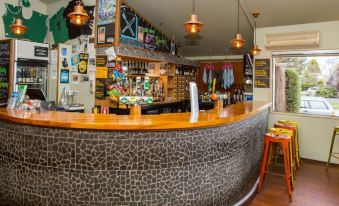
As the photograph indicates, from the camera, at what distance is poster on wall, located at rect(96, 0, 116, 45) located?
546 centimetres

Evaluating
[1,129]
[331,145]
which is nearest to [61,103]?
[1,129]

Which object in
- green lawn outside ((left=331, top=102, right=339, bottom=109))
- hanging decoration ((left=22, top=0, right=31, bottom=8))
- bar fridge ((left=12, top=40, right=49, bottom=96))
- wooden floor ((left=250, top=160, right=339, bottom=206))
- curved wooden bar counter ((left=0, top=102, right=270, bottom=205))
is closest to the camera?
curved wooden bar counter ((left=0, top=102, right=270, bottom=205))

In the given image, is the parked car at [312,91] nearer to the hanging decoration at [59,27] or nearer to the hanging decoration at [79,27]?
the hanging decoration at [79,27]

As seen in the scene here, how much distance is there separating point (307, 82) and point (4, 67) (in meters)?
6.68

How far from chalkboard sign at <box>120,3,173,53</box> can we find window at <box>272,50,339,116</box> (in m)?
2.97

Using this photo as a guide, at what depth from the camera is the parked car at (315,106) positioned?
5.36m

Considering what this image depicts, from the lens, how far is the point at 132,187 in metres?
2.37

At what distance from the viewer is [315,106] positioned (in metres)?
5.52

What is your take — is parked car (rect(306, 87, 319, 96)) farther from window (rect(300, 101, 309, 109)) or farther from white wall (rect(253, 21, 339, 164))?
white wall (rect(253, 21, 339, 164))

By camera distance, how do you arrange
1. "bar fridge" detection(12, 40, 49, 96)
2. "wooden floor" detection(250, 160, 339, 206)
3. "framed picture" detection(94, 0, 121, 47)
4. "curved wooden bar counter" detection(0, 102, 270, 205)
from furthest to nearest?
"bar fridge" detection(12, 40, 49, 96)
"framed picture" detection(94, 0, 121, 47)
"wooden floor" detection(250, 160, 339, 206)
"curved wooden bar counter" detection(0, 102, 270, 205)

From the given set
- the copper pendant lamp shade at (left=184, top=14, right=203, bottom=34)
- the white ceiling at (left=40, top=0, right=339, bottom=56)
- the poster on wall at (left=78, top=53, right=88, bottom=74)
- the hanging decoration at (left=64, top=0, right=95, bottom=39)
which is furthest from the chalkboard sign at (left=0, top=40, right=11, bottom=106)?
the copper pendant lamp shade at (left=184, top=14, right=203, bottom=34)

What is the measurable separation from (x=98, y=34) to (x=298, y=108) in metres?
4.56

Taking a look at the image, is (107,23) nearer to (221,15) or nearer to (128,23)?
(128,23)

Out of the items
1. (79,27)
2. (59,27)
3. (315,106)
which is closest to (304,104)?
(315,106)
